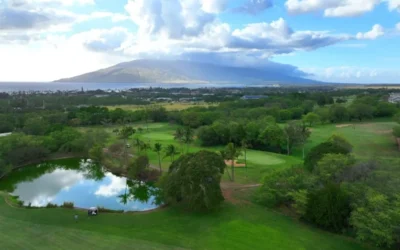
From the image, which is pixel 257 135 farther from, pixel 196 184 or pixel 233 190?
pixel 196 184

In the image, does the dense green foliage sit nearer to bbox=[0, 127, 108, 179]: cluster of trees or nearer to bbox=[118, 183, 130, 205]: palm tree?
bbox=[118, 183, 130, 205]: palm tree

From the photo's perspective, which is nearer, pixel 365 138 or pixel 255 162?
pixel 255 162

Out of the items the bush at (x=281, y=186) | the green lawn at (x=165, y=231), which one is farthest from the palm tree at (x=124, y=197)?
the bush at (x=281, y=186)

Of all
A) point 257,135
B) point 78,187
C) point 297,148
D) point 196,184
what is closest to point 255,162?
point 257,135

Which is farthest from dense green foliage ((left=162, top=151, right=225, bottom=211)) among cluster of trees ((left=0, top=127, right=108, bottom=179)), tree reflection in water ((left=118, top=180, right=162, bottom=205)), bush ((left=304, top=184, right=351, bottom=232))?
cluster of trees ((left=0, top=127, right=108, bottom=179))

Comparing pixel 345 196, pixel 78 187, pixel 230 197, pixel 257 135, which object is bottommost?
pixel 78 187

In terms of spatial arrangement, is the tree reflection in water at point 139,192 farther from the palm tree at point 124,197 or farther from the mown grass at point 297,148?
the mown grass at point 297,148

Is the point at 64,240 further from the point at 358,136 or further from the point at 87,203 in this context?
the point at 358,136
